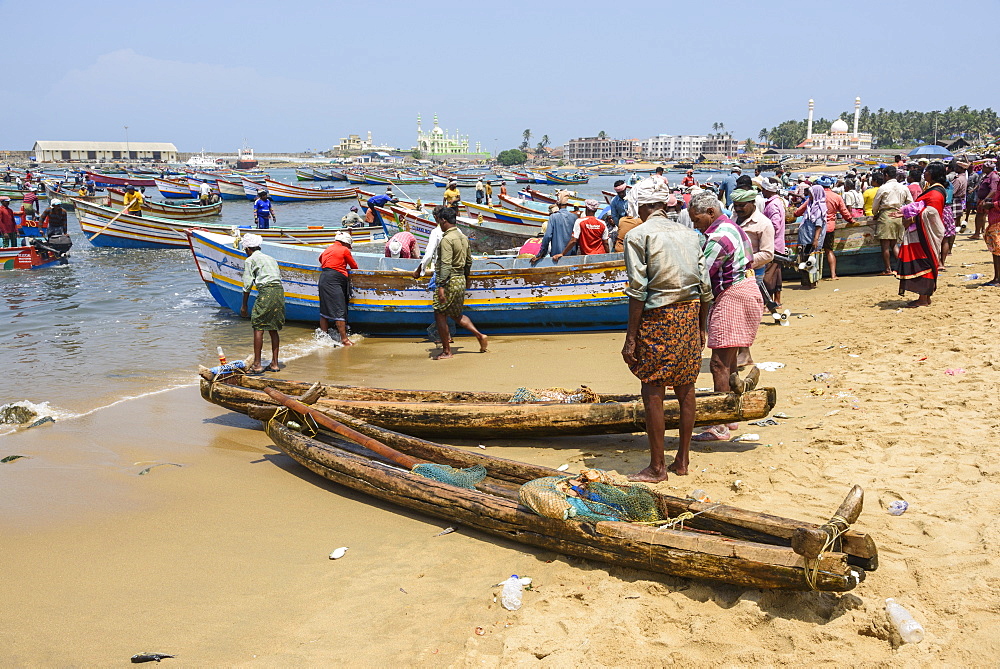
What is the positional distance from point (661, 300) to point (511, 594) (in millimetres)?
1790

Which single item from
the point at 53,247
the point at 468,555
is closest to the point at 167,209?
the point at 53,247

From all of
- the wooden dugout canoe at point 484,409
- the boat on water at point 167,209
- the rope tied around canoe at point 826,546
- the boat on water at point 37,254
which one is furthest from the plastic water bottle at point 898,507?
the boat on water at point 167,209

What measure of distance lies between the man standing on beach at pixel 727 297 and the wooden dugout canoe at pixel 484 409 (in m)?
0.31

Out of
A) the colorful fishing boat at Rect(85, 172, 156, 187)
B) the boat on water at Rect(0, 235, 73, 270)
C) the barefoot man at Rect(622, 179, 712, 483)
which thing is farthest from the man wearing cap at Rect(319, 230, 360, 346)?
the colorful fishing boat at Rect(85, 172, 156, 187)

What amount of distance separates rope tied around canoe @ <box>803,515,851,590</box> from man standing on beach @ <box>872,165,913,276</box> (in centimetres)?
915

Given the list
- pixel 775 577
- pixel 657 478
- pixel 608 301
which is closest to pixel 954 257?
pixel 608 301

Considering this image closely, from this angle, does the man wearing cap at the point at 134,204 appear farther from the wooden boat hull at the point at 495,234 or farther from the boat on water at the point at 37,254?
the wooden boat hull at the point at 495,234

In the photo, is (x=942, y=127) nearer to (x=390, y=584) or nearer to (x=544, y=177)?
(x=544, y=177)

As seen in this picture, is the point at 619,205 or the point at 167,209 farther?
the point at 167,209

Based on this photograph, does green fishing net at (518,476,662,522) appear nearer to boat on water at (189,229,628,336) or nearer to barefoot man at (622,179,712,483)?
barefoot man at (622,179,712,483)

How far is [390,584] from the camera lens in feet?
12.7

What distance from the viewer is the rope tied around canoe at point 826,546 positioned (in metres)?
2.94

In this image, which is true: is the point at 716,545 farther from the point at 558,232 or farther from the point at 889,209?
the point at 889,209

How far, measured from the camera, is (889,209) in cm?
1112
